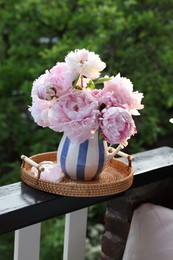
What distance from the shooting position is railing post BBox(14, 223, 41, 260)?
1.46 metres

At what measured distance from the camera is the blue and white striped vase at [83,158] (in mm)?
1428

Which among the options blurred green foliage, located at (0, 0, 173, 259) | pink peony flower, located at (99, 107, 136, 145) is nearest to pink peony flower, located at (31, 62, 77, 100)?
pink peony flower, located at (99, 107, 136, 145)

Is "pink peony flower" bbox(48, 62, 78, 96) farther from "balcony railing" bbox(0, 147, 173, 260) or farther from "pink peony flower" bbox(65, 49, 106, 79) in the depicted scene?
"balcony railing" bbox(0, 147, 173, 260)

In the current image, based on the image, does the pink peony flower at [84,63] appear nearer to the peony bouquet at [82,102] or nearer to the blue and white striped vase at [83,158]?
the peony bouquet at [82,102]

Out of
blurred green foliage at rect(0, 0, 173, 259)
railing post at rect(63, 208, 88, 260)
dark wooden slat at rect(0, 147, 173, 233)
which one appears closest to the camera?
dark wooden slat at rect(0, 147, 173, 233)

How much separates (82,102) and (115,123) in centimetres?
10

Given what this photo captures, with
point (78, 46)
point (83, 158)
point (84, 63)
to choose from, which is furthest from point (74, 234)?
point (78, 46)

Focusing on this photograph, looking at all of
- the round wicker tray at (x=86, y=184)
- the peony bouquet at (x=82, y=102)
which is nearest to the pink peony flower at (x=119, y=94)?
the peony bouquet at (x=82, y=102)

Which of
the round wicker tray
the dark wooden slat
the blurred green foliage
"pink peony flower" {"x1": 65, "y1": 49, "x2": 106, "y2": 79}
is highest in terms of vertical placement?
the blurred green foliage

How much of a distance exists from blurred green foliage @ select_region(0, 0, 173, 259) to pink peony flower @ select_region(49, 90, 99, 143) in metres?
1.73

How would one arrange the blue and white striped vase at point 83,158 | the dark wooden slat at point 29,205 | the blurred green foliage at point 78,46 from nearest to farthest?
the dark wooden slat at point 29,205 < the blue and white striped vase at point 83,158 < the blurred green foliage at point 78,46

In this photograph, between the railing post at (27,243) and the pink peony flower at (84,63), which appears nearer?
the pink peony flower at (84,63)

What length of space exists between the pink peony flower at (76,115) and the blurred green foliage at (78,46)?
1.73 m

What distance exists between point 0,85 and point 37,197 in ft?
6.33
